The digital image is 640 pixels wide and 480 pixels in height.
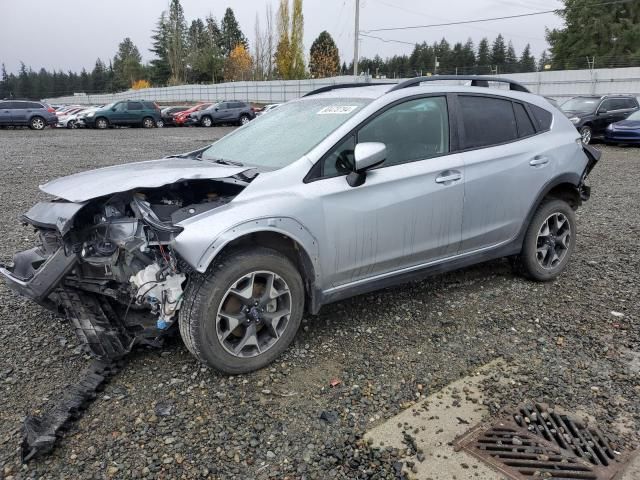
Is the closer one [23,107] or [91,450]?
[91,450]

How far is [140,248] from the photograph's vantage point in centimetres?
305

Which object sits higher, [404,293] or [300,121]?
[300,121]

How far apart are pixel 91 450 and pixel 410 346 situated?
6.76 ft

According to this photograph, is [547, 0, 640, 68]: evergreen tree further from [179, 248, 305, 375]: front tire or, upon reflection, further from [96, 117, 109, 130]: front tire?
[179, 248, 305, 375]: front tire

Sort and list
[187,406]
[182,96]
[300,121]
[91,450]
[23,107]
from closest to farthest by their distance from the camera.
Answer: [91,450] → [187,406] → [300,121] → [23,107] → [182,96]

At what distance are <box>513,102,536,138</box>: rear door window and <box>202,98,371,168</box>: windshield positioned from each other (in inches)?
61.3

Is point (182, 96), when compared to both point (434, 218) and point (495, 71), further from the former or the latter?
point (434, 218)

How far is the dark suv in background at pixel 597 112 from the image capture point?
54.3 feet

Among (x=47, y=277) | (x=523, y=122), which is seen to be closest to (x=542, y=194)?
(x=523, y=122)

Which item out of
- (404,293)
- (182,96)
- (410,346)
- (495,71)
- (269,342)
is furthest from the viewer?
(182,96)

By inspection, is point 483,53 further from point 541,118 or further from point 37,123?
point 541,118

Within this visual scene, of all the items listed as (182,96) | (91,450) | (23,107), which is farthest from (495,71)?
(91,450)

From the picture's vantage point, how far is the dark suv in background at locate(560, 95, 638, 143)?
54.3 ft

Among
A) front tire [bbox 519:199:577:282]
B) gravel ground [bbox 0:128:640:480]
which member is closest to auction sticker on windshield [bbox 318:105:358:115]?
gravel ground [bbox 0:128:640:480]
